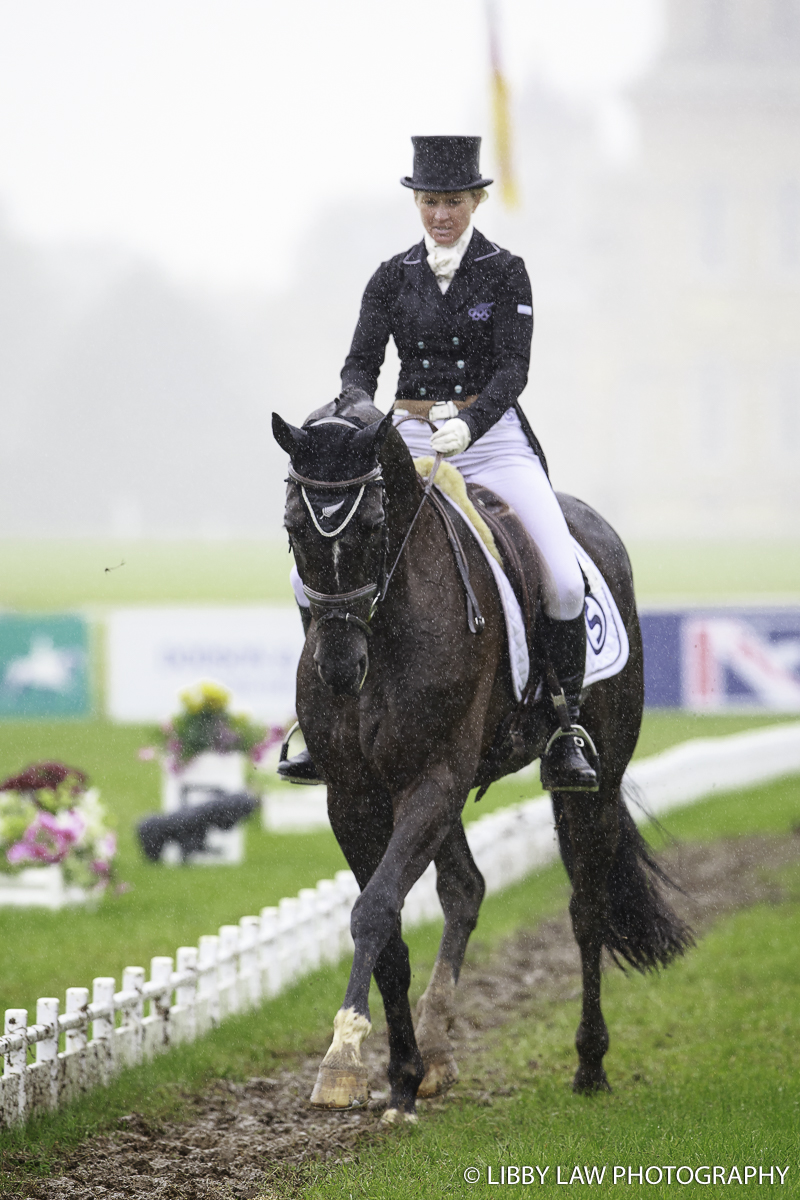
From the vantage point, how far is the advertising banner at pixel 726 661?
20484 mm

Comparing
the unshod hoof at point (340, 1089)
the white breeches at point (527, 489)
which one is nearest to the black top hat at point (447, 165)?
the white breeches at point (527, 489)

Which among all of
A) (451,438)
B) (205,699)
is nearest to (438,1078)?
(451,438)

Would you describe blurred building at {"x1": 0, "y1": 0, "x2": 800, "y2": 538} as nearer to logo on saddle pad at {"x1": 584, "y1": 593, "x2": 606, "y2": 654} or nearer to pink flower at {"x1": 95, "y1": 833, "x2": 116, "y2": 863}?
pink flower at {"x1": 95, "y1": 833, "x2": 116, "y2": 863}

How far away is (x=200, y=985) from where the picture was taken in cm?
791

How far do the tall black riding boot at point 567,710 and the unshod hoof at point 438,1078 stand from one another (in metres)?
1.18

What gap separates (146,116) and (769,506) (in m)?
38.5

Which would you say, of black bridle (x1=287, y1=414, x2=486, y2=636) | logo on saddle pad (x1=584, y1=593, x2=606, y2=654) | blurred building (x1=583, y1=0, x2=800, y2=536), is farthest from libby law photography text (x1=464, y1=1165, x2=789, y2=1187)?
blurred building (x1=583, y1=0, x2=800, y2=536)

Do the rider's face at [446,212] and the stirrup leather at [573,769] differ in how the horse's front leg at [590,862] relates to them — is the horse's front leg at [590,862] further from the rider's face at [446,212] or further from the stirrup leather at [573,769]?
the rider's face at [446,212]

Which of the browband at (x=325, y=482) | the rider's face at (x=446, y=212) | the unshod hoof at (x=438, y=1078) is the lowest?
the unshod hoof at (x=438, y=1078)

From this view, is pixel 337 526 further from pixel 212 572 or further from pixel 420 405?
pixel 212 572

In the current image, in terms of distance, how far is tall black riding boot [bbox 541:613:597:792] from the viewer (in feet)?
20.8

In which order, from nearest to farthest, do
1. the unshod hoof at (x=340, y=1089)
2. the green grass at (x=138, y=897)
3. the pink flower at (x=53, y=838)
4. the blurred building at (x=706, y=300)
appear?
1. the unshod hoof at (x=340, y=1089)
2. the green grass at (x=138, y=897)
3. the pink flower at (x=53, y=838)
4. the blurred building at (x=706, y=300)

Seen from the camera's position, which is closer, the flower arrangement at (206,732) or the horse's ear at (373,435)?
the horse's ear at (373,435)

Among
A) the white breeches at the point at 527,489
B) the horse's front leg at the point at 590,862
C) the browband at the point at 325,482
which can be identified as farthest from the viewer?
the horse's front leg at the point at 590,862
